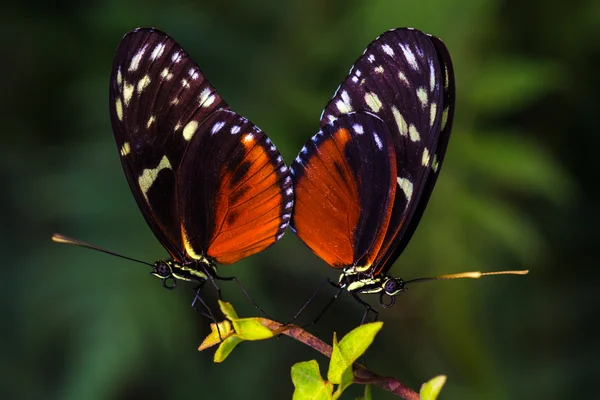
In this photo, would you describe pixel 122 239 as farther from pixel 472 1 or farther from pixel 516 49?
pixel 516 49

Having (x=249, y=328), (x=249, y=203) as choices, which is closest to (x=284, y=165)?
(x=249, y=203)

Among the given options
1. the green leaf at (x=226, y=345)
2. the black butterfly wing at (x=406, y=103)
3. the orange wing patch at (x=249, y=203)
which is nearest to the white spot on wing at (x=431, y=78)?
the black butterfly wing at (x=406, y=103)

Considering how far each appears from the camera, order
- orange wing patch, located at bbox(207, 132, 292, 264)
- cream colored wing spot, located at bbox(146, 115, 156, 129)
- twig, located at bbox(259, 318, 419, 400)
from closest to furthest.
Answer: twig, located at bbox(259, 318, 419, 400) → orange wing patch, located at bbox(207, 132, 292, 264) → cream colored wing spot, located at bbox(146, 115, 156, 129)

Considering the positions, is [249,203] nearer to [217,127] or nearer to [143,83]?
[217,127]

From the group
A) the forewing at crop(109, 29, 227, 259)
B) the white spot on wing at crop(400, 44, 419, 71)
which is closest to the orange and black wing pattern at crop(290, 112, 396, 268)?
the white spot on wing at crop(400, 44, 419, 71)

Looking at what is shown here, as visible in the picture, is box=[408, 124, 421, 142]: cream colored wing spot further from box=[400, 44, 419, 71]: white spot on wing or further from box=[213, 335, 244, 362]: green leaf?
box=[213, 335, 244, 362]: green leaf

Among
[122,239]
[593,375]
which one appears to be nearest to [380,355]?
[593,375]
